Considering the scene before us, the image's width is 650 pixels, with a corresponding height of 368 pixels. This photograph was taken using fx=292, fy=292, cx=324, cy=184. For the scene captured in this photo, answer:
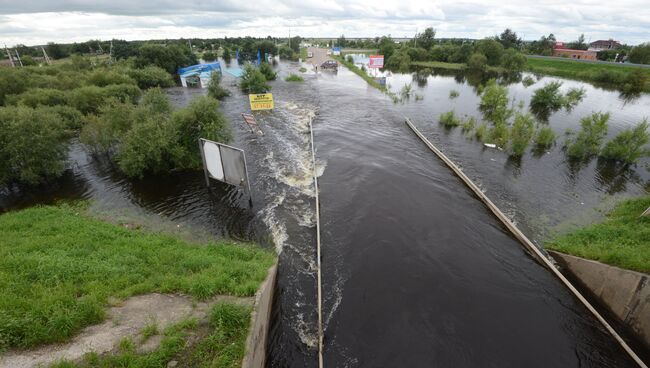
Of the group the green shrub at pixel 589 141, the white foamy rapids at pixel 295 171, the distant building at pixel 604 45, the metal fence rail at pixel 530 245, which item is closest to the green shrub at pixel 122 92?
the white foamy rapids at pixel 295 171

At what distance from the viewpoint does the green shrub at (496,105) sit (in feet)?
102

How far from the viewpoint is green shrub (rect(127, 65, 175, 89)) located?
5027cm

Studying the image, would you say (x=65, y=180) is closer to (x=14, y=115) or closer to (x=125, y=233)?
(x=14, y=115)

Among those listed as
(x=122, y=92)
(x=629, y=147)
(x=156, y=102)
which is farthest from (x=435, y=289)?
(x=122, y=92)

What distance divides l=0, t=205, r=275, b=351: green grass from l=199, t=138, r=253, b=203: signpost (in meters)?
4.58

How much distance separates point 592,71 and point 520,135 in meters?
63.5

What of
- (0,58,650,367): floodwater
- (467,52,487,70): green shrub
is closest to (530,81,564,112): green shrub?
(0,58,650,367): floodwater

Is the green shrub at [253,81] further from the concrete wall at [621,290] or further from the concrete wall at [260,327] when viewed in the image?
the concrete wall at [621,290]

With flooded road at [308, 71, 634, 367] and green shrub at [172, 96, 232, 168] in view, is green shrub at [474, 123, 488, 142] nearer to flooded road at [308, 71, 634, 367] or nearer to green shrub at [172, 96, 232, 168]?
flooded road at [308, 71, 634, 367]

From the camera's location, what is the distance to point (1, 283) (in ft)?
29.7

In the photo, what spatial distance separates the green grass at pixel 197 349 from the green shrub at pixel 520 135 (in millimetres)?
→ 25271

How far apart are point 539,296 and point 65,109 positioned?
40873 mm

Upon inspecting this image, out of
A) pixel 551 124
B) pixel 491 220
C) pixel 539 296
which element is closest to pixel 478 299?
pixel 539 296

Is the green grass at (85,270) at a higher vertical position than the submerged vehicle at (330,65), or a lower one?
lower
